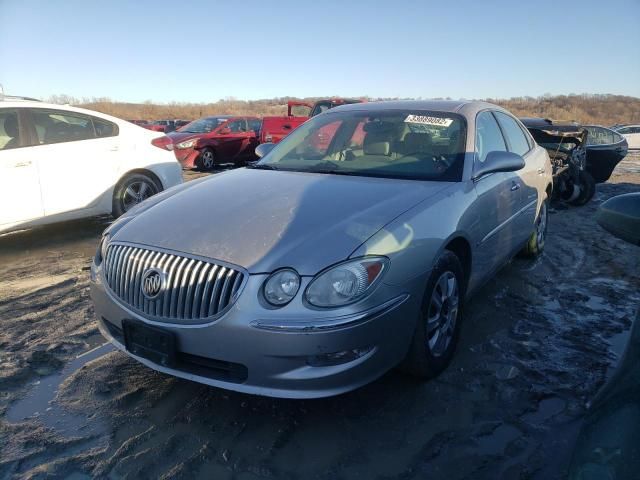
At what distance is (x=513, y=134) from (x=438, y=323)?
96.8 inches

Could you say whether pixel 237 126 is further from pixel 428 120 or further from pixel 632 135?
pixel 632 135

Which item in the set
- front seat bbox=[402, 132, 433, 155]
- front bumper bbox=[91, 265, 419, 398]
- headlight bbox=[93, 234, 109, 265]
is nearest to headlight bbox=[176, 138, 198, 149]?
front seat bbox=[402, 132, 433, 155]

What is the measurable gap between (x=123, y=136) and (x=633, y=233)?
19.9 feet

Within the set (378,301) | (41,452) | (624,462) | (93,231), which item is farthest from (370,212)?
(93,231)

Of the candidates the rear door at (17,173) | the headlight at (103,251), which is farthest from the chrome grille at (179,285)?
the rear door at (17,173)

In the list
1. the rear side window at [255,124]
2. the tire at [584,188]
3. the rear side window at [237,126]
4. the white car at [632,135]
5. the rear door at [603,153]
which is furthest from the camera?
the white car at [632,135]

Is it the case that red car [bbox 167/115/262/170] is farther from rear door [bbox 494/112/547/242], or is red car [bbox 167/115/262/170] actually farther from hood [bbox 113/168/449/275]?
hood [bbox 113/168/449/275]

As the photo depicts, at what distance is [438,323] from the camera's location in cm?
288

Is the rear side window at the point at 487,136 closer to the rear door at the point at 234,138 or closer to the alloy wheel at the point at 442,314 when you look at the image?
the alloy wheel at the point at 442,314

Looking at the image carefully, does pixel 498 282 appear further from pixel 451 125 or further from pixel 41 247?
pixel 41 247

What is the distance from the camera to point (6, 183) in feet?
17.4

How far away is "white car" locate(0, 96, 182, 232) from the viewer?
17.7 ft

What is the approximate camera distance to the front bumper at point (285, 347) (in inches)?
84.7

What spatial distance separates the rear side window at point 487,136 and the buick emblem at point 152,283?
2.23 meters
